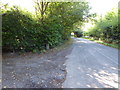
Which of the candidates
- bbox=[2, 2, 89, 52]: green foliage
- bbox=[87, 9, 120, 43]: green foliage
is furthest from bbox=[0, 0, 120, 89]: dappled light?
bbox=[87, 9, 120, 43]: green foliage

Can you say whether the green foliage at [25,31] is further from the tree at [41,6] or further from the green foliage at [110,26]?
the green foliage at [110,26]

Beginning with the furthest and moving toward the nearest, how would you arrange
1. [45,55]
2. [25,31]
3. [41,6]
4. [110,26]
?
[110,26], [41,6], [45,55], [25,31]

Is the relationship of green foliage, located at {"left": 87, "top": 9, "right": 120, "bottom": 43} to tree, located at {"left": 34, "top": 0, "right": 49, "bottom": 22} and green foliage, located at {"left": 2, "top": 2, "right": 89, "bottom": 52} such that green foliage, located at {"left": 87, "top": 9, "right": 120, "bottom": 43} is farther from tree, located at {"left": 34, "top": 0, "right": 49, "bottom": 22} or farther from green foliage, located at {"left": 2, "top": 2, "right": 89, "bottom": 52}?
tree, located at {"left": 34, "top": 0, "right": 49, "bottom": 22}

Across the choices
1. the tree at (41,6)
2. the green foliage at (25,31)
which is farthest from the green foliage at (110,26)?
the tree at (41,6)

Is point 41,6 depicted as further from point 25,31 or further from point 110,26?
point 110,26

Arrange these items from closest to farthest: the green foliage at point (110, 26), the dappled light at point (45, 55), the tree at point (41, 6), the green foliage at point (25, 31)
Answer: the dappled light at point (45, 55) → the green foliage at point (25, 31) → the tree at point (41, 6) → the green foliage at point (110, 26)

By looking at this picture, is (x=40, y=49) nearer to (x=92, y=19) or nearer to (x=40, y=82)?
(x=40, y=82)

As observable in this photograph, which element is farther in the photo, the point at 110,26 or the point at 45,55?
the point at 110,26

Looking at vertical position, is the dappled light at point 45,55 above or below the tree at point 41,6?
below

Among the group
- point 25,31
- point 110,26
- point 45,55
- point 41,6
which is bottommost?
point 45,55

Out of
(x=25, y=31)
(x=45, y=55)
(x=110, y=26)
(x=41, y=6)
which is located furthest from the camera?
(x=110, y=26)

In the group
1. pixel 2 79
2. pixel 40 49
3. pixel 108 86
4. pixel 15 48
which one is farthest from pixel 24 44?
pixel 108 86

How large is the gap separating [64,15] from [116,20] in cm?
680

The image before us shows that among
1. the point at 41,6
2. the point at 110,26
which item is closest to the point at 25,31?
the point at 41,6
